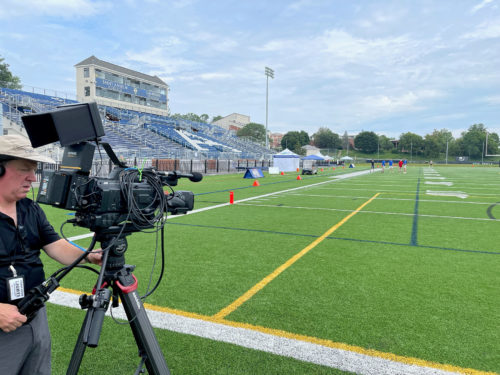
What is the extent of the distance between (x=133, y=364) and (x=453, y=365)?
2421 mm

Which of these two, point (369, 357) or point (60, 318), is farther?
point (60, 318)

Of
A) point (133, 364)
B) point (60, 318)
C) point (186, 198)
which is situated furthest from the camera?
point (60, 318)

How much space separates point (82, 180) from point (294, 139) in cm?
13371

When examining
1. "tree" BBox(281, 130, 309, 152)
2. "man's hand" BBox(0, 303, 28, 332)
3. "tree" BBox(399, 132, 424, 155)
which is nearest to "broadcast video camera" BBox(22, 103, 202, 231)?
"man's hand" BBox(0, 303, 28, 332)

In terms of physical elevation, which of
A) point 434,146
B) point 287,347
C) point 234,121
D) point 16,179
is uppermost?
point 234,121

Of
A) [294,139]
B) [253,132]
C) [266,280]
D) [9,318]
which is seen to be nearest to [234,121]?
[253,132]

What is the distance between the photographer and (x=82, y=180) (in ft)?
6.01

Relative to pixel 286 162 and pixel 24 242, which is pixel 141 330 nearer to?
pixel 24 242

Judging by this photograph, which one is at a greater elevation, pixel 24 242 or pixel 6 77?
pixel 6 77

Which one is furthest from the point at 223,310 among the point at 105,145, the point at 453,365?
the point at 105,145

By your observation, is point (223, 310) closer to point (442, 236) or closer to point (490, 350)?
point (490, 350)

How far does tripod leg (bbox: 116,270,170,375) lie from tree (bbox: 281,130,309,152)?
12794 centimetres

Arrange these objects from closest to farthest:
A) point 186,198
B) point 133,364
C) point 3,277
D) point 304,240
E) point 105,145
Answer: point 3,277 → point 105,145 → point 186,198 → point 133,364 → point 304,240

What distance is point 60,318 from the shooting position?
11.1 ft
